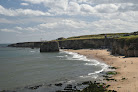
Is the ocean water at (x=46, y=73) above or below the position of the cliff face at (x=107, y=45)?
below

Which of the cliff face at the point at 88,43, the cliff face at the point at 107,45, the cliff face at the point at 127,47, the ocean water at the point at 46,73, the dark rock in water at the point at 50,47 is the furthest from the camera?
the cliff face at the point at 88,43

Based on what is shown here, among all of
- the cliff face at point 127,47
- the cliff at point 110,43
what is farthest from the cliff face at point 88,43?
the cliff face at point 127,47

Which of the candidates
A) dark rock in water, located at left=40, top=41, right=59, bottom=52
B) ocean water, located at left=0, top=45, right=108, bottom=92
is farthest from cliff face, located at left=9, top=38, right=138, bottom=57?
ocean water, located at left=0, top=45, right=108, bottom=92

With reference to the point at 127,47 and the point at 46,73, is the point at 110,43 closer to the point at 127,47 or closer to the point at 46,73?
the point at 127,47

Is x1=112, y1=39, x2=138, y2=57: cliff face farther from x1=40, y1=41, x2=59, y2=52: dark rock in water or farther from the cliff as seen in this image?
x1=40, y1=41, x2=59, y2=52: dark rock in water

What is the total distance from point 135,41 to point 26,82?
3207 cm

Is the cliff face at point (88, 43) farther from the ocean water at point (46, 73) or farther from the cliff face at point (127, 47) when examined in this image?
the ocean water at point (46, 73)

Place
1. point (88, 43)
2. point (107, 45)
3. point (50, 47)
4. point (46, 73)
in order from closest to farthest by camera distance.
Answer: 1. point (46, 73)
2. point (50, 47)
3. point (107, 45)
4. point (88, 43)

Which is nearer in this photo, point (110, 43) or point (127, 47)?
point (127, 47)

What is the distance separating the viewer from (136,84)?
19188mm

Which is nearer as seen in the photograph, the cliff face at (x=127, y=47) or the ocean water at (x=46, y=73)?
the ocean water at (x=46, y=73)

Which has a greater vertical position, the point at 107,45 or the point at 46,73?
the point at 107,45

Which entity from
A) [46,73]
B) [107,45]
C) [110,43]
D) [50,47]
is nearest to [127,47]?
[46,73]

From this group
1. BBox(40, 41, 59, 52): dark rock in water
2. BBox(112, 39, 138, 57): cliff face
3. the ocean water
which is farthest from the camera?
BBox(40, 41, 59, 52): dark rock in water
